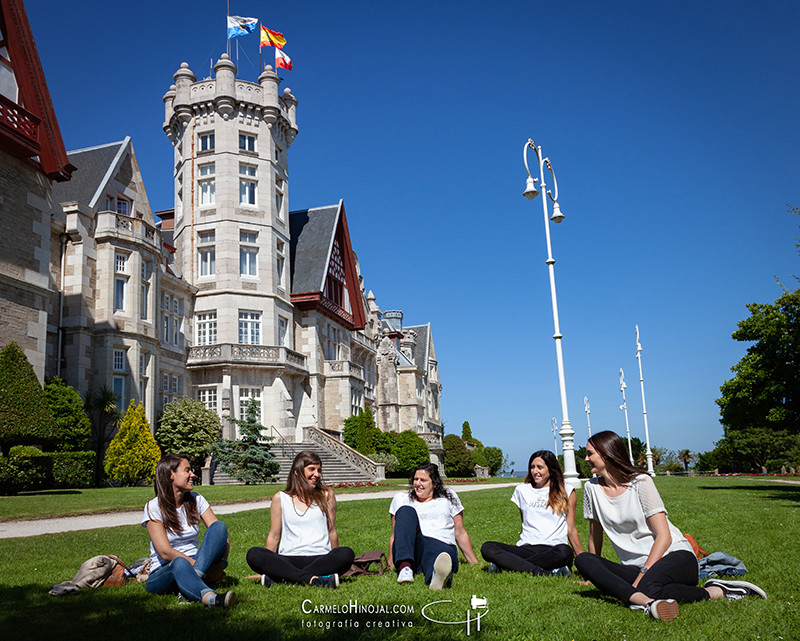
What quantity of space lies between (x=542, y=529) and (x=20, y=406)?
17529 mm

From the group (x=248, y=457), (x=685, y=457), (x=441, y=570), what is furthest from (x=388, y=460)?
(x=685, y=457)

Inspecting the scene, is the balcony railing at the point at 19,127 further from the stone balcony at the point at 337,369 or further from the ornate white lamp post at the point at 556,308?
the stone balcony at the point at 337,369

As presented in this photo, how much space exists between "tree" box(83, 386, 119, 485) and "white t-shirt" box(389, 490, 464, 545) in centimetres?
2240

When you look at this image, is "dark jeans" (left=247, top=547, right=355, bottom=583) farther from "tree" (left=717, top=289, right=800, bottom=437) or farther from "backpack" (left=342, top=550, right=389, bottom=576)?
"tree" (left=717, top=289, right=800, bottom=437)

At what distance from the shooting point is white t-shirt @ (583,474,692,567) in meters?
5.49


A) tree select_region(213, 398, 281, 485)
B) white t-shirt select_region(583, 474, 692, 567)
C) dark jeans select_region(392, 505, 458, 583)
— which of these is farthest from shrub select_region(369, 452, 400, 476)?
white t-shirt select_region(583, 474, 692, 567)

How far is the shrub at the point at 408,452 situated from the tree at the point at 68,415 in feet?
77.4

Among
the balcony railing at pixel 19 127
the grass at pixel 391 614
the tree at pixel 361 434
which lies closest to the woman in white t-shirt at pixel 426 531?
the grass at pixel 391 614

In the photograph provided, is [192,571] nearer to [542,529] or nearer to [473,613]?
[473,613]

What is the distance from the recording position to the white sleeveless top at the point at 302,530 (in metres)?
6.61

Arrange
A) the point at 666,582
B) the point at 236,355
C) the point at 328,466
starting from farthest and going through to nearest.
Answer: the point at 236,355
the point at 328,466
the point at 666,582

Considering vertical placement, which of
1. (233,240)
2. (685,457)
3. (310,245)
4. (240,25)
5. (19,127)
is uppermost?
(240,25)

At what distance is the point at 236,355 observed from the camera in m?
34.8

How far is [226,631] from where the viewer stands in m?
4.63
